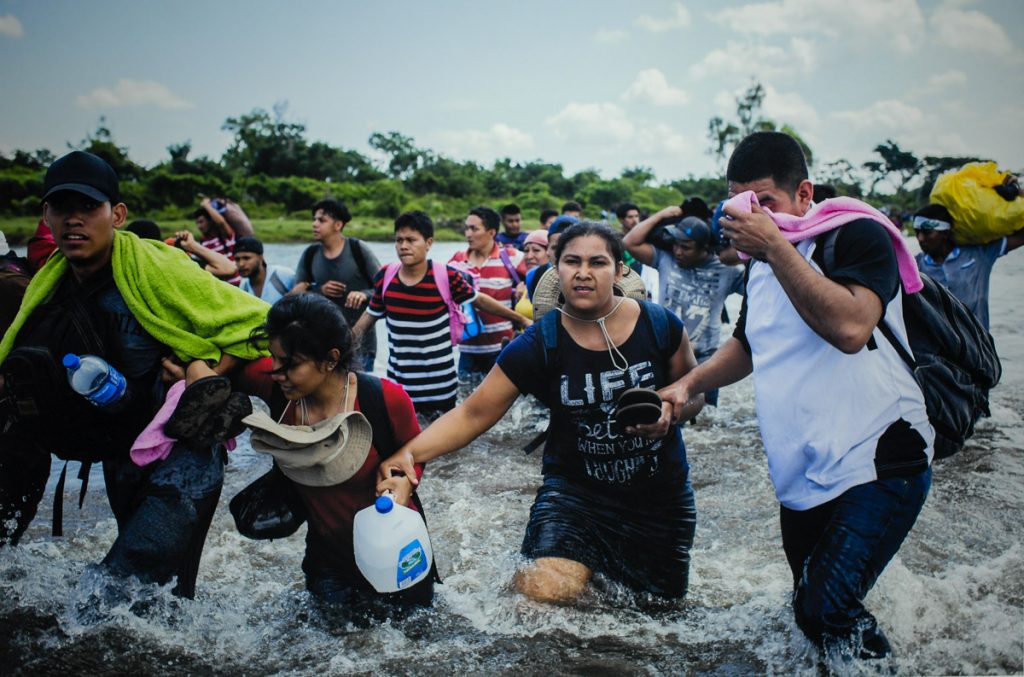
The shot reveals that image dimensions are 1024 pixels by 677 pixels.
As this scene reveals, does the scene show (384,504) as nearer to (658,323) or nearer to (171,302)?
(171,302)

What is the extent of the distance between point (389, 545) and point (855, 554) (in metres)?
1.51

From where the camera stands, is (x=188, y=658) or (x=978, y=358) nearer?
(x=978, y=358)

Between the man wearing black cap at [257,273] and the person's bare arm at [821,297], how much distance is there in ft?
17.7

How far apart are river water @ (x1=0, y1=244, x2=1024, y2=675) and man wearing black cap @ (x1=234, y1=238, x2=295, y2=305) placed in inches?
94.7

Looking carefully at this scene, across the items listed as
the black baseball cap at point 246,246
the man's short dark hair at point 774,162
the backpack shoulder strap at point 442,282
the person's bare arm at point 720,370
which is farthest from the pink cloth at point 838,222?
the black baseball cap at point 246,246

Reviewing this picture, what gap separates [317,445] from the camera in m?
2.49

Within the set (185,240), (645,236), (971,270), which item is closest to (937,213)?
(971,270)

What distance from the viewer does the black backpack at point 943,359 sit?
215cm

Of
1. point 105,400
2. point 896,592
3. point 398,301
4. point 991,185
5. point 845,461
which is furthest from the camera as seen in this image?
point 398,301

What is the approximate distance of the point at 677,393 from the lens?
8.43ft

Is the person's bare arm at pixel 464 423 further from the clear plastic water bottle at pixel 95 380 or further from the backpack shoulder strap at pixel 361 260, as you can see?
the backpack shoulder strap at pixel 361 260

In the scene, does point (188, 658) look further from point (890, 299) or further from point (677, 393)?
point (890, 299)

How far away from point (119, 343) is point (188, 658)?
1.31 metres

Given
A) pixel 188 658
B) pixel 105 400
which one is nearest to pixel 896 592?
pixel 188 658
